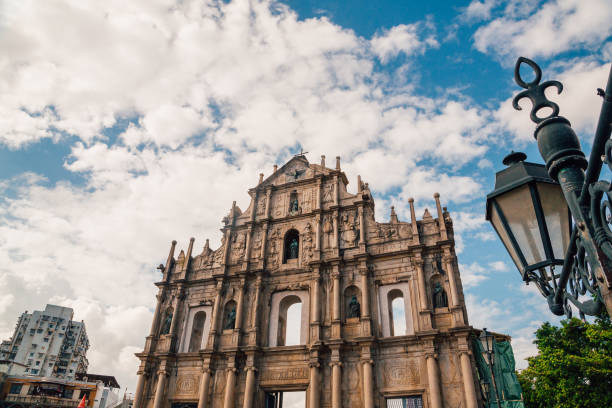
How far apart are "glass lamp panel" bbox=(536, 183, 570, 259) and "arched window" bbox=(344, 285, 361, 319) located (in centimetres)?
1585

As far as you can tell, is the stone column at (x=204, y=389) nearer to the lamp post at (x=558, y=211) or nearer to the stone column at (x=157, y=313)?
the stone column at (x=157, y=313)

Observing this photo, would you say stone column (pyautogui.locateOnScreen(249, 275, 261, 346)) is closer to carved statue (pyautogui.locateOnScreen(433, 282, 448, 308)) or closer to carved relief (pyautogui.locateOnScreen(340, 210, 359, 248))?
carved relief (pyautogui.locateOnScreen(340, 210, 359, 248))

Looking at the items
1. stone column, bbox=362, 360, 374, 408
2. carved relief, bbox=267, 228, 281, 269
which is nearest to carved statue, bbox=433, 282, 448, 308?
stone column, bbox=362, 360, 374, 408

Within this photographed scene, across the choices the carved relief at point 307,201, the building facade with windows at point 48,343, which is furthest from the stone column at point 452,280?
the building facade with windows at point 48,343

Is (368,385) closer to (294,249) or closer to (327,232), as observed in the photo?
(327,232)

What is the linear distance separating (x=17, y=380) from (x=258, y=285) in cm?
3381

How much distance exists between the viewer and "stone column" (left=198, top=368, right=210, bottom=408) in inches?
706

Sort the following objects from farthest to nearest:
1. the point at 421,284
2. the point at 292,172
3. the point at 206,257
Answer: the point at 292,172
the point at 206,257
the point at 421,284

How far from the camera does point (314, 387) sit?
16453mm

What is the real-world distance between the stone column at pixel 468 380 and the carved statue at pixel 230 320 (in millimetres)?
10693

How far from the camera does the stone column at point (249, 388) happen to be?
17188 mm

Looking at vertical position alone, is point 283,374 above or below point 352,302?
below

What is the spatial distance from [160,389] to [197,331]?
3.27 meters

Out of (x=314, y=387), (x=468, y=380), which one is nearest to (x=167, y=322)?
(x=314, y=387)
